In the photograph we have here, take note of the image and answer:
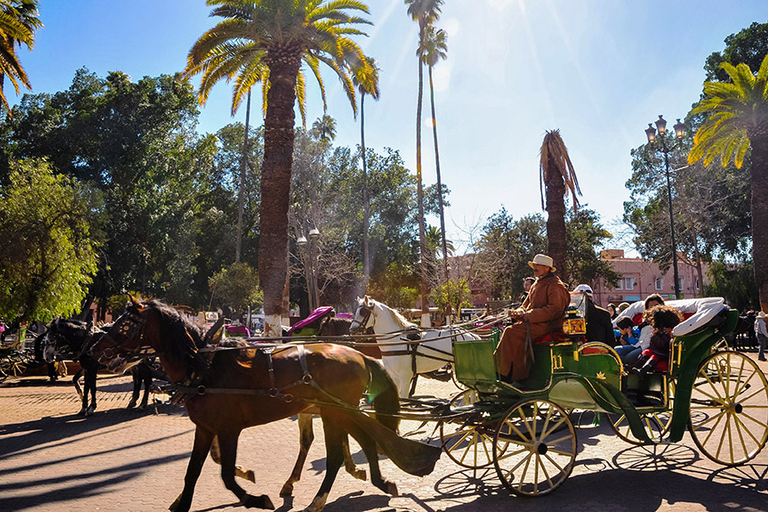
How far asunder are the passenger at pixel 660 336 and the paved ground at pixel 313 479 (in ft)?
4.04

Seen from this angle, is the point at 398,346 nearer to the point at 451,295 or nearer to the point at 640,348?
the point at 640,348

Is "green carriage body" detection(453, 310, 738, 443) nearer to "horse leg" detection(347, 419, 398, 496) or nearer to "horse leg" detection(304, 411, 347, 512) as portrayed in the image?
"horse leg" detection(347, 419, 398, 496)

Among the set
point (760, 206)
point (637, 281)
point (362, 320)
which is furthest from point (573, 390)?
point (637, 281)

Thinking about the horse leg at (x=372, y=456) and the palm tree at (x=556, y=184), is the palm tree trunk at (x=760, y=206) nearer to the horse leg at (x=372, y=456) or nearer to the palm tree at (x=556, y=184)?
the palm tree at (x=556, y=184)

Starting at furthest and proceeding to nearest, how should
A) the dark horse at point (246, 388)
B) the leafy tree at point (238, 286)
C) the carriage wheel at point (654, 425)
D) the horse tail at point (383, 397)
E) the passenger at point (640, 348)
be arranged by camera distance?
the leafy tree at point (238, 286) → the passenger at point (640, 348) → the carriage wheel at point (654, 425) → the horse tail at point (383, 397) → the dark horse at point (246, 388)

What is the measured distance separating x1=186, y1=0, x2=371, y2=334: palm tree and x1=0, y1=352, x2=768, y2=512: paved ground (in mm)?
5261

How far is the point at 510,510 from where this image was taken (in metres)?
5.38

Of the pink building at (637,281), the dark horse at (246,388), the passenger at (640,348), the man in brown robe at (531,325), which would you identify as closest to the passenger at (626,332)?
the passenger at (640,348)

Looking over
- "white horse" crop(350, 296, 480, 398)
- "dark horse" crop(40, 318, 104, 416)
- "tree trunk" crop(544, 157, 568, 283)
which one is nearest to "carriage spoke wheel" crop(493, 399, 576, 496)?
"white horse" crop(350, 296, 480, 398)

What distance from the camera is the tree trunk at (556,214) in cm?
1945

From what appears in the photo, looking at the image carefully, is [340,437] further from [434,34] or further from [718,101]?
[434,34]

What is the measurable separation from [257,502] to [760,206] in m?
21.9

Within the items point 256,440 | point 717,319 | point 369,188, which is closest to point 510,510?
point 717,319

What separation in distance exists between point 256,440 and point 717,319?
6949mm
